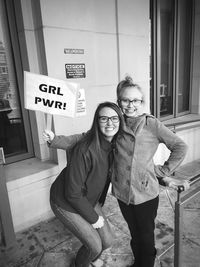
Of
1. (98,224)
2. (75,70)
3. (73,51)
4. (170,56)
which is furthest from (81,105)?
(170,56)

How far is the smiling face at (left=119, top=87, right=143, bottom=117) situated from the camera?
5.77 feet

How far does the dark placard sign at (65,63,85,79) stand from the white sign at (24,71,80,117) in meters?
1.01

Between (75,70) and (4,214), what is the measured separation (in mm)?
1986

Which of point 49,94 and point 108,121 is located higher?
point 49,94

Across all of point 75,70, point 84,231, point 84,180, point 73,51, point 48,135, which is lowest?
point 84,231

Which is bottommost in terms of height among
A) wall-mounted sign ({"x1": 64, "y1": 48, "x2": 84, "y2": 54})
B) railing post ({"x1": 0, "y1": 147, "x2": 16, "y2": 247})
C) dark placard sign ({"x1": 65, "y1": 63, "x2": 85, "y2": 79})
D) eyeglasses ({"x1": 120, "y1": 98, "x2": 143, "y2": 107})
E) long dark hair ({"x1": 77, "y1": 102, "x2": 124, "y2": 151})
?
railing post ({"x1": 0, "y1": 147, "x2": 16, "y2": 247})

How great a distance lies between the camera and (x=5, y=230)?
2547 mm

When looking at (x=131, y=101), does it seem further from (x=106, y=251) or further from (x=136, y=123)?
(x=106, y=251)

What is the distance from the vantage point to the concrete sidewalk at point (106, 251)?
236cm

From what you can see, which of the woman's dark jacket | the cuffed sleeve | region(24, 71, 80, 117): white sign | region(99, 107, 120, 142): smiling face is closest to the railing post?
region(24, 71, 80, 117): white sign

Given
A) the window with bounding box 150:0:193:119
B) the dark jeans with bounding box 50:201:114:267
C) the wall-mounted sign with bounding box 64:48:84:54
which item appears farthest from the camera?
the window with bounding box 150:0:193:119

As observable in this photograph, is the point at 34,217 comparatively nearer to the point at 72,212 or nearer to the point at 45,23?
the point at 72,212

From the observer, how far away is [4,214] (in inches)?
98.3

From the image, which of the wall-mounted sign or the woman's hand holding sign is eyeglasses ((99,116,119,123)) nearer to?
the woman's hand holding sign
